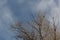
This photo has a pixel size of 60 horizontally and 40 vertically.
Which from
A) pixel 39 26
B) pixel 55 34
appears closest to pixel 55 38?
pixel 55 34

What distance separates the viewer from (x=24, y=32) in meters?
31.3

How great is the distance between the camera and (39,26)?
30.7 metres

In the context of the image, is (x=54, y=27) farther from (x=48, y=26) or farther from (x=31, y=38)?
(x=31, y=38)

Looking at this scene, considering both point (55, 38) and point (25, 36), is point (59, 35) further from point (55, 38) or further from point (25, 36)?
point (25, 36)

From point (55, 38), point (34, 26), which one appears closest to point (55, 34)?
point (55, 38)

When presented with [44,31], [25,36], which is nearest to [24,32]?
[25,36]

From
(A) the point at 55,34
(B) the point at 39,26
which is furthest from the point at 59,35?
(B) the point at 39,26

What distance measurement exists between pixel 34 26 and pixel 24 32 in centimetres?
145

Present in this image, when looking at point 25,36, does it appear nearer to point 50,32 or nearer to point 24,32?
point 24,32

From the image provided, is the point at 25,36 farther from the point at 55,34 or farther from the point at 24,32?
the point at 55,34

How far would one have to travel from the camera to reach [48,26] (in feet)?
100

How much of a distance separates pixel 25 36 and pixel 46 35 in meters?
2.61

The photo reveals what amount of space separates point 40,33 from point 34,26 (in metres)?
1.12

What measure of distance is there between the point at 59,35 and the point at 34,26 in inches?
123
